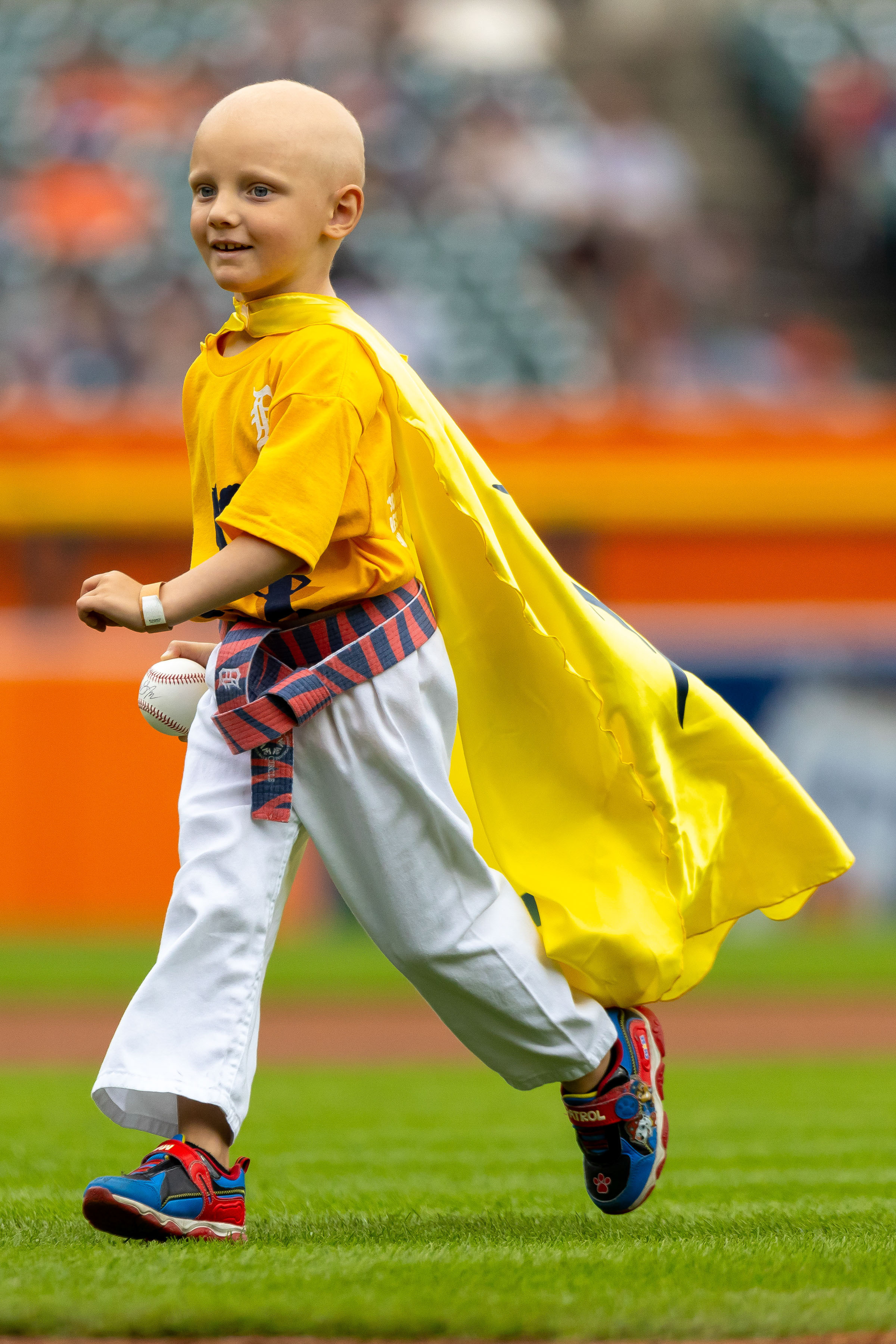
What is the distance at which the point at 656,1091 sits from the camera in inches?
121

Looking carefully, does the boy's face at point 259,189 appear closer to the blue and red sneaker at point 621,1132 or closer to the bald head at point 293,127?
the bald head at point 293,127

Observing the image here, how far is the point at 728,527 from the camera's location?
495 inches

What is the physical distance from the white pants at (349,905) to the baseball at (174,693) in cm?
7

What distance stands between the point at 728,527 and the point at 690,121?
356 inches

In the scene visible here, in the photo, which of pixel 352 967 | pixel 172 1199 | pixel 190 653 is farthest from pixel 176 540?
pixel 172 1199

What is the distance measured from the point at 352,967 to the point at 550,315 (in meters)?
7.52

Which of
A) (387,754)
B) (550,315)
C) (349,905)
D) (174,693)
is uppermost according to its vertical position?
(550,315)

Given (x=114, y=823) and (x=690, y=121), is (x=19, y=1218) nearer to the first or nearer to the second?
(x=114, y=823)

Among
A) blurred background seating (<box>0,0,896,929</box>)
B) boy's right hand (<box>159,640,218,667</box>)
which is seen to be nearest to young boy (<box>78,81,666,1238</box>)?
boy's right hand (<box>159,640,218,667</box>)

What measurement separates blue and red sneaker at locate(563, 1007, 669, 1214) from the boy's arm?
1.03 meters

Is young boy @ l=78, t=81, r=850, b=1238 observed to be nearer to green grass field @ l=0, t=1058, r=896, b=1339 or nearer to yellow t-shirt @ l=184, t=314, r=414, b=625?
yellow t-shirt @ l=184, t=314, r=414, b=625

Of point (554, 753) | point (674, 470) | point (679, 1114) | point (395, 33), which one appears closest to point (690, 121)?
point (395, 33)

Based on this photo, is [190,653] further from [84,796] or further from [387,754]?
[84,796]

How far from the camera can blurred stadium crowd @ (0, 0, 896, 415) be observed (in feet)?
47.4
